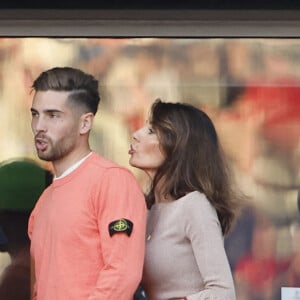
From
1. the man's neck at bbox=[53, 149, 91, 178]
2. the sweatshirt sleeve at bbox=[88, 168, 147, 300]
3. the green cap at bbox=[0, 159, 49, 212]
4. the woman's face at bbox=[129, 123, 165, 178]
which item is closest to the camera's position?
the sweatshirt sleeve at bbox=[88, 168, 147, 300]

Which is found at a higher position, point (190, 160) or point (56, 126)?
point (56, 126)

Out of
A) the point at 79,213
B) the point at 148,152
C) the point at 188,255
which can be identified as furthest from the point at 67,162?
the point at 188,255

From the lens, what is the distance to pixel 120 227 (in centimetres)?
307

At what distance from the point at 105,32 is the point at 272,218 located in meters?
1.09

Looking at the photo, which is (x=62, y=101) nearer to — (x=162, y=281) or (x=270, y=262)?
(x=162, y=281)

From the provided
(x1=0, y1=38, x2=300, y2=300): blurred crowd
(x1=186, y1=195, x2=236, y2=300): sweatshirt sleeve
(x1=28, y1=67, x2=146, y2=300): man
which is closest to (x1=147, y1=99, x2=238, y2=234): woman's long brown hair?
(x1=186, y1=195, x2=236, y2=300): sweatshirt sleeve

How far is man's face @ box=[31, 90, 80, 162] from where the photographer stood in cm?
333

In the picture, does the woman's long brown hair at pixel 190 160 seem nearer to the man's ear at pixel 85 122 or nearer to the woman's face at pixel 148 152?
the woman's face at pixel 148 152

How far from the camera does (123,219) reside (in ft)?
10.1

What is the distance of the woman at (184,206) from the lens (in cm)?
323

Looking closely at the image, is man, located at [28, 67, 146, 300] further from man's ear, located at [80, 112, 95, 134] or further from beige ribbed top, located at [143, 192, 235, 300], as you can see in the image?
beige ribbed top, located at [143, 192, 235, 300]

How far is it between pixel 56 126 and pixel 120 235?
1.60 feet

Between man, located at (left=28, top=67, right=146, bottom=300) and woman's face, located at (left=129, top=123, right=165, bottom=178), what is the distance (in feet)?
0.89

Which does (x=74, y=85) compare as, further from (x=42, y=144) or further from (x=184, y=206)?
(x=184, y=206)
